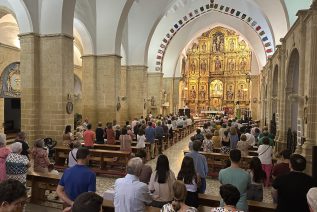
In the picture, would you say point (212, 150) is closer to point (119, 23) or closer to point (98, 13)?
point (119, 23)

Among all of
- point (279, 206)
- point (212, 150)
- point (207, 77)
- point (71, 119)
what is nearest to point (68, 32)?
point (71, 119)

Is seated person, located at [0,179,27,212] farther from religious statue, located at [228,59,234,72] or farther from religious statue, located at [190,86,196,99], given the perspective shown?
religious statue, located at [228,59,234,72]

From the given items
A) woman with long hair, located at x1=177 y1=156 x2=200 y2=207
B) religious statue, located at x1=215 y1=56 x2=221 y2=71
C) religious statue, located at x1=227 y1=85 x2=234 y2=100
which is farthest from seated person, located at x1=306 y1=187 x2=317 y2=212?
religious statue, located at x1=215 y1=56 x2=221 y2=71

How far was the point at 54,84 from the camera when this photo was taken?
995 cm

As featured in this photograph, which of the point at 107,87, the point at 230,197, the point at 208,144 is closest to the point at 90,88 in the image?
the point at 107,87

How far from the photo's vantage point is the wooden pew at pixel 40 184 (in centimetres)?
565

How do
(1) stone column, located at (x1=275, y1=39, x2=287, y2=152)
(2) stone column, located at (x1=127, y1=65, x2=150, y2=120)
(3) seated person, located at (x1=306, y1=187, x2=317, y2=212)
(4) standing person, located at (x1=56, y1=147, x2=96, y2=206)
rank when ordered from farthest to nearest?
1. (2) stone column, located at (x1=127, y1=65, x2=150, y2=120)
2. (1) stone column, located at (x1=275, y1=39, x2=287, y2=152)
3. (4) standing person, located at (x1=56, y1=147, x2=96, y2=206)
4. (3) seated person, located at (x1=306, y1=187, x2=317, y2=212)

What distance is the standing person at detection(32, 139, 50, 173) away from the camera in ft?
19.2

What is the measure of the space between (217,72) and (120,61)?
20006 mm

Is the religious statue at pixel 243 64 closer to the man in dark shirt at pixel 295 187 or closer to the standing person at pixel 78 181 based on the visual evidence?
the man in dark shirt at pixel 295 187

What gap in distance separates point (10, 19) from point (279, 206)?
51.3ft

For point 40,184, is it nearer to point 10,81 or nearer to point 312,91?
point 312,91

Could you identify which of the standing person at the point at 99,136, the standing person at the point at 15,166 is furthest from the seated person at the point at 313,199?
the standing person at the point at 99,136

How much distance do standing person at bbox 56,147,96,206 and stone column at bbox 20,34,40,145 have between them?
23.8 ft
